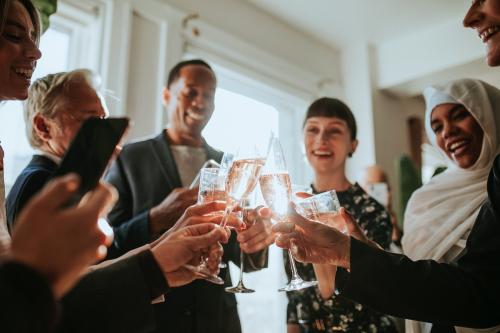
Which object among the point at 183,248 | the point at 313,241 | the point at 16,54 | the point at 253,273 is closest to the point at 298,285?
the point at 313,241

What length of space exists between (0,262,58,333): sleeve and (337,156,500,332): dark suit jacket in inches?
25.1

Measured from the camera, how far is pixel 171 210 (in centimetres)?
115

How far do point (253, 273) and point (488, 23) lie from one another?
196cm

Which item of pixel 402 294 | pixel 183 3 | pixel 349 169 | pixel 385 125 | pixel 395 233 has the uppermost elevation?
pixel 183 3

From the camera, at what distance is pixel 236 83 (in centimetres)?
288

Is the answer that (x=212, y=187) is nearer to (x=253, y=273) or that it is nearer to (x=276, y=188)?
(x=276, y=188)

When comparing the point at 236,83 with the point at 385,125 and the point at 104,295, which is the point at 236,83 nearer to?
the point at 385,125

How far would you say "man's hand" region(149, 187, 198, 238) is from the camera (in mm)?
1149

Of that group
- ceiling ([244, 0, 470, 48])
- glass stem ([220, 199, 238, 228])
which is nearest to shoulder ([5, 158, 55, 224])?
glass stem ([220, 199, 238, 228])

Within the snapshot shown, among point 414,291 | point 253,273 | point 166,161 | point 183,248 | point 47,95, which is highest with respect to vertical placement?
point 47,95

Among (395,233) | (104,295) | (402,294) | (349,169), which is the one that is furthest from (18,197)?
(349,169)

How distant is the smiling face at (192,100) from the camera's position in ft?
5.18

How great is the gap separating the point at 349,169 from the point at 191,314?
8.43 ft

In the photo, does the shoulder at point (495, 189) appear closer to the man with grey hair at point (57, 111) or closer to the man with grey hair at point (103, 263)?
the man with grey hair at point (103, 263)
